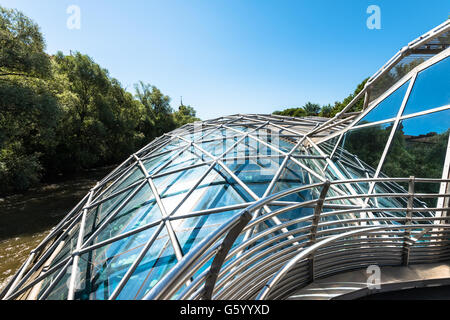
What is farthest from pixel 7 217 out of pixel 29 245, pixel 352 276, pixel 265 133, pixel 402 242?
pixel 402 242

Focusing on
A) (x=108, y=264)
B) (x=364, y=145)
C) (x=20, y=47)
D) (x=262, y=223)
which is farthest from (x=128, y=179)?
(x=20, y=47)

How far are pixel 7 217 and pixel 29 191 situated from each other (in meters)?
8.43

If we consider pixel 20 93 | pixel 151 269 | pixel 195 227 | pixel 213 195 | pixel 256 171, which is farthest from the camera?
pixel 20 93

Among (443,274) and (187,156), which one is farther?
(187,156)

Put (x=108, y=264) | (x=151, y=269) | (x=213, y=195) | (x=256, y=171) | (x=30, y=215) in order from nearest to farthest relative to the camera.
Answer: (x=151, y=269) → (x=108, y=264) → (x=213, y=195) → (x=256, y=171) → (x=30, y=215)

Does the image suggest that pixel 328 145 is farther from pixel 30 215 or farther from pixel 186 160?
pixel 30 215

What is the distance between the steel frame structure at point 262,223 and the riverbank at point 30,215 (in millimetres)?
6942

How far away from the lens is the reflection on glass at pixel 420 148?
19.7 ft

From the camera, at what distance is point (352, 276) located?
16.0ft

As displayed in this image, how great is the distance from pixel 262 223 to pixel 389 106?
24.3ft

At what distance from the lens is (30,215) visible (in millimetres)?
17094

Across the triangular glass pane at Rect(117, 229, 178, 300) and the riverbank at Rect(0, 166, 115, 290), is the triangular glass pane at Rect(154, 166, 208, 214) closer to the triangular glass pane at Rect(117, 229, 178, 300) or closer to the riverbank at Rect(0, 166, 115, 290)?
the triangular glass pane at Rect(117, 229, 178, 300)

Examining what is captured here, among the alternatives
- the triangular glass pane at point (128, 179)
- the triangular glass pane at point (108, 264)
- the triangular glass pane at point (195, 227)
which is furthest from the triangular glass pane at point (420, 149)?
the triangular glass pane at point (128, 179)
